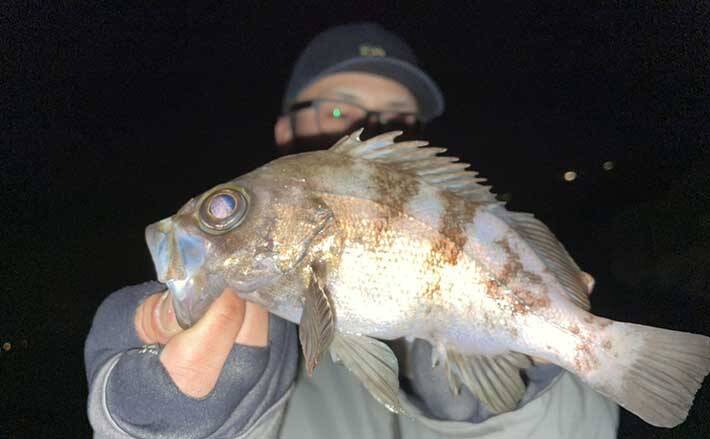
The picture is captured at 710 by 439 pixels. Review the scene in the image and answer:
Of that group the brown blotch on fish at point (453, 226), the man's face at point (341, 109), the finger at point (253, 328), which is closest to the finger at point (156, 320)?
the finger at point (253, 328)

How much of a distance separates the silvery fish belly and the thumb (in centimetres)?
6

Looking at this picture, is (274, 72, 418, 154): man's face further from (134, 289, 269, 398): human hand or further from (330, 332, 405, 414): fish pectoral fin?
(330, 332, 405, 414): fish pectoral fin

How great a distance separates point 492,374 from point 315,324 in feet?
2.58

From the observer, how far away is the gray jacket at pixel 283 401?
1611 millimetres

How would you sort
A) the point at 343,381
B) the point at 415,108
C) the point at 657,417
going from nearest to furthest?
the point at 657,417 < the point at 343,381 < the point at 415,108

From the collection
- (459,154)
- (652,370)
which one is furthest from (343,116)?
(459,154)

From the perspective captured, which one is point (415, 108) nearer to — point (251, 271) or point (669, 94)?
point (251, 271)

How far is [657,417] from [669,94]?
94.3 feet

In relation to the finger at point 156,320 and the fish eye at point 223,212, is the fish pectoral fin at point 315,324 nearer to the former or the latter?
the fish eye at point 223,212

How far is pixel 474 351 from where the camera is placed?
1626 mm

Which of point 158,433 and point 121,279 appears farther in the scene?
point 121,279

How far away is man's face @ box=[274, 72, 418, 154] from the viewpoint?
11.2 ft

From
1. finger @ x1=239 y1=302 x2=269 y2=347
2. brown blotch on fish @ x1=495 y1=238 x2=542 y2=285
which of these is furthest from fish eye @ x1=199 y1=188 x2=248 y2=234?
brown blotch on fish @ x1=495 y1=238 x2=542 y2=285

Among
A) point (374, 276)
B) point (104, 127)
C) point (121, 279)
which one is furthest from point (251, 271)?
point (104, 127)
